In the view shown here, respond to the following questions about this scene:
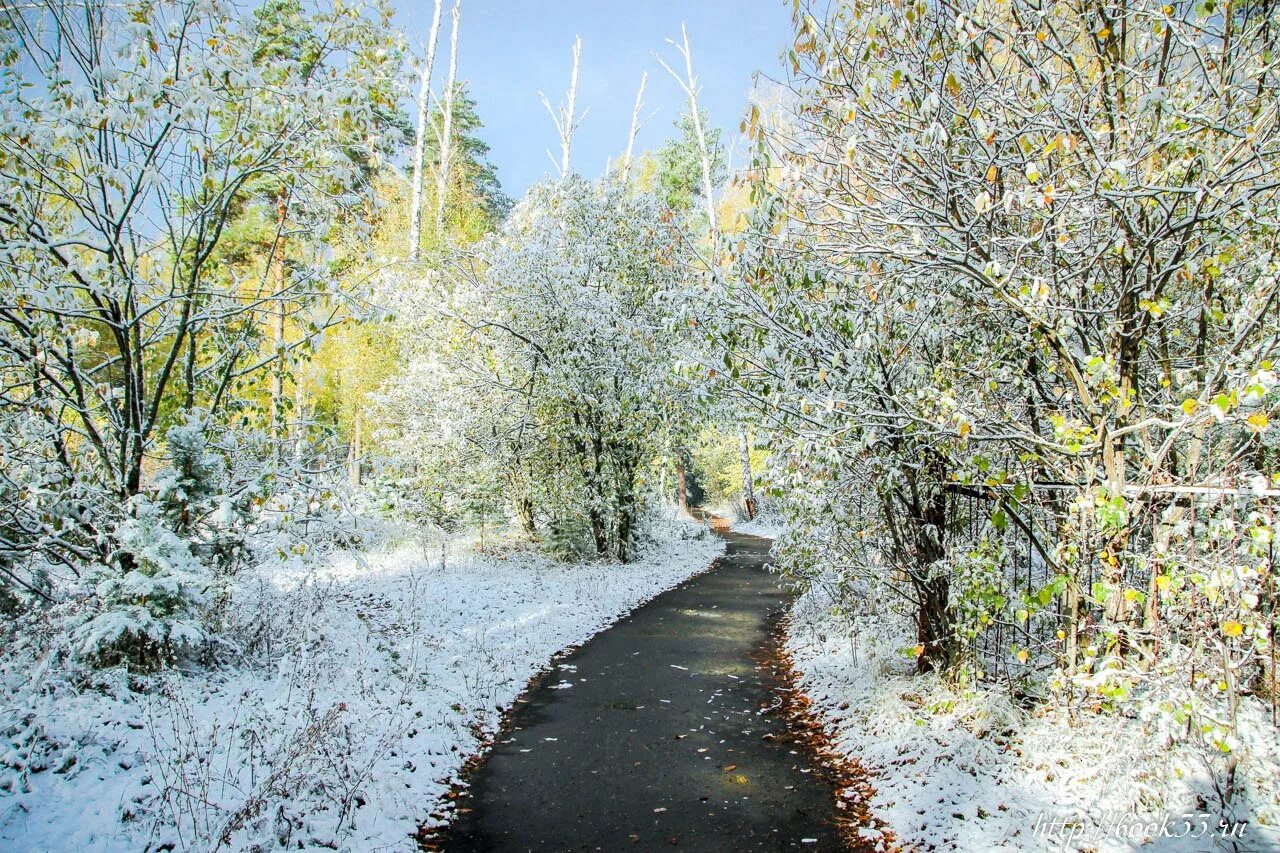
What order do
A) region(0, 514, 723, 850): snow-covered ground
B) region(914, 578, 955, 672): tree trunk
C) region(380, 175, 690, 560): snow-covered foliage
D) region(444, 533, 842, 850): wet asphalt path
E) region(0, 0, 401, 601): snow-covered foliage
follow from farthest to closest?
1. region(380, 175, 690, 560): snow-covered foliage
2. region(914, 578, 955, 672): tree trunk
3. region(0, 0, 401, 601): snow-covered foliage
4. region(444, 533, 842, 850): wet asphalt path
5. region(0, 514, 723, 850): snow-covered ground

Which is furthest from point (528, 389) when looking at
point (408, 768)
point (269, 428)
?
point (408, 768)

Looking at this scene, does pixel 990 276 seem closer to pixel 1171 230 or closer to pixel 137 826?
pixel 1171 230

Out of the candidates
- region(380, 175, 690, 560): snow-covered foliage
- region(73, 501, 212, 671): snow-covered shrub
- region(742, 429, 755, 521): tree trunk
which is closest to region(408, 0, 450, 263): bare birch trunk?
region(380, 175, 690, 560): snow-covered foliage

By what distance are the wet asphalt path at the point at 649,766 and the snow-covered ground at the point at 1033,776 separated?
63cm

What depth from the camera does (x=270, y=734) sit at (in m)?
5.20

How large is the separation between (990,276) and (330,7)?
609 centimetres

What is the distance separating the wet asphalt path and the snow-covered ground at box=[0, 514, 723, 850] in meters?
0.50

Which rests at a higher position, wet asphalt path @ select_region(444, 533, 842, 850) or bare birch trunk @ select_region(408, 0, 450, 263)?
bare birch trunk @ select_region(408, 0, 450, 263)

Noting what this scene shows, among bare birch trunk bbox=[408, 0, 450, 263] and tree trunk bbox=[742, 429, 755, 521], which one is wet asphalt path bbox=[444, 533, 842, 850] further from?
tree trunk bbox=[742, 429, 755, 521]

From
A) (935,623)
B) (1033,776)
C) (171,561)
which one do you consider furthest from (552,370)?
(1033,776)

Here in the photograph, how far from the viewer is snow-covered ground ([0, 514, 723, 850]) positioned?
407cm

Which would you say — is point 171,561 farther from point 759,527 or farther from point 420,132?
point 759,527

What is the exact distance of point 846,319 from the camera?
564 centimetres

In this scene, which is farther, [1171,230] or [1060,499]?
[1060,499]
